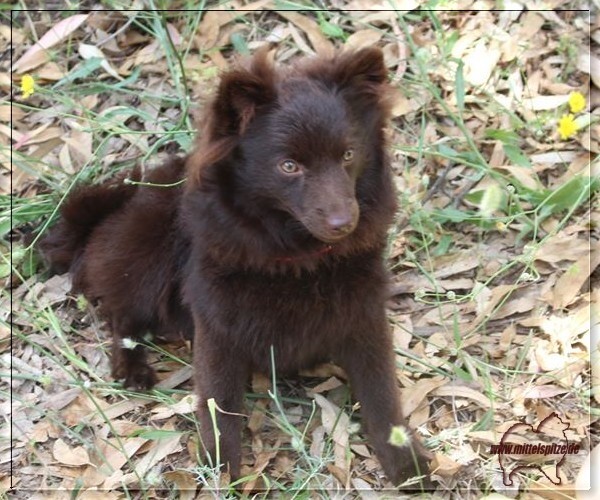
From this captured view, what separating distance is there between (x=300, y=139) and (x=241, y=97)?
0.23m

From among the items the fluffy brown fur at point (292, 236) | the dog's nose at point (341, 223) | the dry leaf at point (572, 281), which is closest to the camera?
the dog's nose at point (341, 223)

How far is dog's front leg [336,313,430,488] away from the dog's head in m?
0.48

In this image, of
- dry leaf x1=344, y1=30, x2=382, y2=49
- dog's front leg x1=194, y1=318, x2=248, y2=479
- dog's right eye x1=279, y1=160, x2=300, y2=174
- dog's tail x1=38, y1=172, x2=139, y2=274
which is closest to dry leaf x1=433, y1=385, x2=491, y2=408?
dog's front leg x1=194, y1=318, x2=248, y2=479

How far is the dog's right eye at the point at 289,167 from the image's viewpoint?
108 inches

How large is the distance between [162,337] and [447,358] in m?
1.17

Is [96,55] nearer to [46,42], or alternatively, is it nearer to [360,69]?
[46,42]

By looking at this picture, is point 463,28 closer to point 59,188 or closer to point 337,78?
point 337,78

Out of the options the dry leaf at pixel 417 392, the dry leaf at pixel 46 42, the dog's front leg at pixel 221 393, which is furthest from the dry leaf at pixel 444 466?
the dry leaf at pixel 46 42

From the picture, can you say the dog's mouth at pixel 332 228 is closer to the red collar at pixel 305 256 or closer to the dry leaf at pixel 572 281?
the red collar at pixel 305 256

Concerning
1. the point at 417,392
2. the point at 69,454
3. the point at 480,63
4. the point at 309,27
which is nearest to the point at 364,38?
the point at 309,27

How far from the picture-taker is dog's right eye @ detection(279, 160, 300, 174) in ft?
8.98

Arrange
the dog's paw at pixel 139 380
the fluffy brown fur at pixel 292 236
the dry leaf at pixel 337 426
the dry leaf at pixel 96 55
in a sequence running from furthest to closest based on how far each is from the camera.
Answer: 1. the dry leaf at pixel 96 55
2. the dog's paw at pixel 139 380
3. the dry leaf at pixel 337 426
4. the fluffy brown fur at pixel 292 236

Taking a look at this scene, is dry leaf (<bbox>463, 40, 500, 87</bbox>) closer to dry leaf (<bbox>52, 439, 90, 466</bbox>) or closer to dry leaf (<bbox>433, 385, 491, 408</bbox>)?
dry leaf (<bbox>433, 385, 491, 408</bbox>)

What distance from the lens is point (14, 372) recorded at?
11.7 feet
